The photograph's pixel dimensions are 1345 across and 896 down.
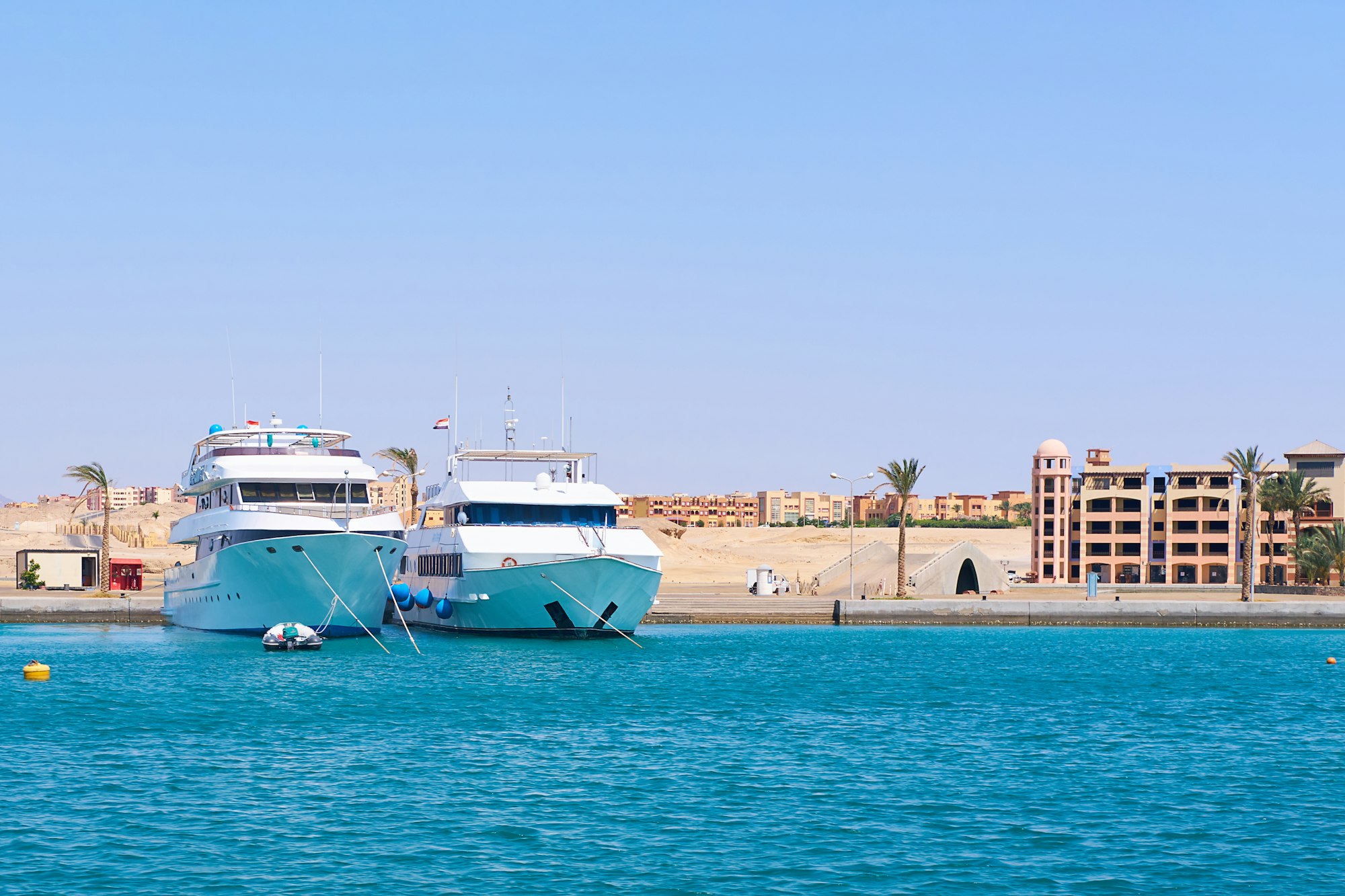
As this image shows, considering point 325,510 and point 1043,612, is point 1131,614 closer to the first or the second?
point 1043,612

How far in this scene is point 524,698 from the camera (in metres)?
47.0

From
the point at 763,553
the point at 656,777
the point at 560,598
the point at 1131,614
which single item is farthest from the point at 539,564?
the point at 763,553

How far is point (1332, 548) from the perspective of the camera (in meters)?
106

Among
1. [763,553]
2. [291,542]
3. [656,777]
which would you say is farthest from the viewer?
[763,553]

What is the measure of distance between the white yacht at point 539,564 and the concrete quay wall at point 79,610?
773 inches

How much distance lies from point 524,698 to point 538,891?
23.7 metres

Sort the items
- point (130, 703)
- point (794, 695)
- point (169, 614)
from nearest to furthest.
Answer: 1. point (130, 703)
2. point (794, 695)
3. point (169, 614)

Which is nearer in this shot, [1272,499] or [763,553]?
[1272,499]

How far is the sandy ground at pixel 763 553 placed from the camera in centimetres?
12669

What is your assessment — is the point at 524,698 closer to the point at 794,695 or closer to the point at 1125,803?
the point at 794,695

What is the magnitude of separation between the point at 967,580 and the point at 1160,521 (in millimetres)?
22548

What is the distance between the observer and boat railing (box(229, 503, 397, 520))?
217ft

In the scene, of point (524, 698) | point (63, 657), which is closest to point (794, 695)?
point (524, 698)

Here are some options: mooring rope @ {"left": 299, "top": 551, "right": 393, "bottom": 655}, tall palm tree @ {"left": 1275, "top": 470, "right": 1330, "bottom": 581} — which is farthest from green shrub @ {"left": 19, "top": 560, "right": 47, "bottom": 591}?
tall palm tree @ {"left": 1275, "top": 470, "right": 1330, "bottom": 581}
